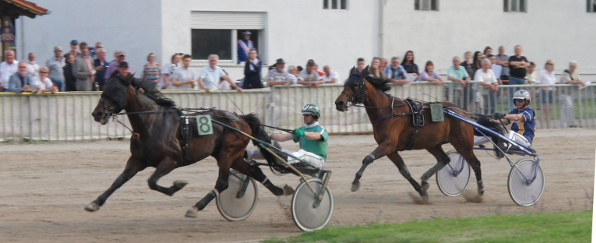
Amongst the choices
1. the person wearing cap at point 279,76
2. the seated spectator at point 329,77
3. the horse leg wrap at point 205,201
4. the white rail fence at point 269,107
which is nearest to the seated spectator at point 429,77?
the white rail fence at point 269,107

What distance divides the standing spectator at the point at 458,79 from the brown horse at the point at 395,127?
5828 mm

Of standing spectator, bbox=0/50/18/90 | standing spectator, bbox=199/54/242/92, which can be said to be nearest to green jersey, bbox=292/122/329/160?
standing spectator, bbox=199/54/242/92

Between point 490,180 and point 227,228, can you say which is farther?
point 490,180

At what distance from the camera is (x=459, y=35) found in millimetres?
23844

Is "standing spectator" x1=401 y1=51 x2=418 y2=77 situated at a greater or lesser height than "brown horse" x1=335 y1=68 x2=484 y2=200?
greater

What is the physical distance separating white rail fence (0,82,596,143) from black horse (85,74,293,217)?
4501 mm

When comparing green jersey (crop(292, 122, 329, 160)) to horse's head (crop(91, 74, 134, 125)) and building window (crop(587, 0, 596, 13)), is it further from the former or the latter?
building window (crop(587, 0, 596, 13))

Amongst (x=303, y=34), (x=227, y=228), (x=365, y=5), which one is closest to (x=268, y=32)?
(x=303, y=34)

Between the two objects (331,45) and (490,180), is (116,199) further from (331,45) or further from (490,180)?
(331,45)

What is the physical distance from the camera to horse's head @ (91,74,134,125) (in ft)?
23.4

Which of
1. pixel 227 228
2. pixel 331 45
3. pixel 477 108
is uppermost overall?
pixel 331 45

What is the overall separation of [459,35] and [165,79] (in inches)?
484

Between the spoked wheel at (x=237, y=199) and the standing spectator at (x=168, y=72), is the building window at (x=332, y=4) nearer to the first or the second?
the standing spectator at (x=168, y=72)

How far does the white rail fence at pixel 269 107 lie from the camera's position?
12.7m
